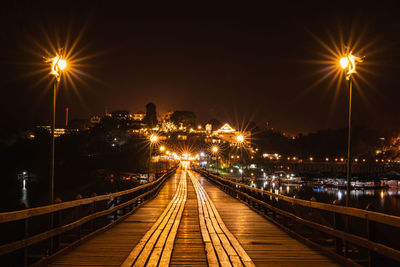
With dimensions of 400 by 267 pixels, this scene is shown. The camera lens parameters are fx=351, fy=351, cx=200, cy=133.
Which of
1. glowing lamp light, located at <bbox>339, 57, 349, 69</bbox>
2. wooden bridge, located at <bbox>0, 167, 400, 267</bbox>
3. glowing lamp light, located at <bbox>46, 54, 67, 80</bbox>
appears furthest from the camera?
glowing lamp light, located at <bbox>339, 57, 349, 69</bbox>

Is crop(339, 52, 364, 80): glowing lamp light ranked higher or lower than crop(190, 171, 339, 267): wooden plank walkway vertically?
higher

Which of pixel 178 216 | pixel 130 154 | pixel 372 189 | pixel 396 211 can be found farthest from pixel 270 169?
pixel 178 216

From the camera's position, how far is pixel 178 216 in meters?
14.1

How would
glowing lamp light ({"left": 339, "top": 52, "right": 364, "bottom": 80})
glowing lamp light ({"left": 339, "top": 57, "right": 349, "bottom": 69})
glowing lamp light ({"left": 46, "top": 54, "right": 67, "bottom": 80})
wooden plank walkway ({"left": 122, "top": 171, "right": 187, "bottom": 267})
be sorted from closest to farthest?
wooden plank walkway ({"left": 122, "top": 171, "right": 187, "bottom": 267}), glowing lamp light ({"left": 46, "top": 54, "right": 67, "bottom": 80}), glowing lamp light ({"left": 339, "top": 52, "right": 364, "bottom": 80}), glowing lamp light ({"left": 339, "top": 57, "right": 349, "bottom": 69})

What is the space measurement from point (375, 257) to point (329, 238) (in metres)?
6.88

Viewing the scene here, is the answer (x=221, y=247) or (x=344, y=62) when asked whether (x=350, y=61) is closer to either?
(x=344, y=62)

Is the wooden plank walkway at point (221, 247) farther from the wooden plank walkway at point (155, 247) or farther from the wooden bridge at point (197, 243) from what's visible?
the wooden plank walkway at point (155, 247)

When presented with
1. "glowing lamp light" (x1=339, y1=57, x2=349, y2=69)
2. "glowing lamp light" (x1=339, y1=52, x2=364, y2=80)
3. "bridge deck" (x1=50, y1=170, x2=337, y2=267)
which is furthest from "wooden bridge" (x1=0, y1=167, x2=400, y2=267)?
"glowing lamp light" (x1=339, y1=57, x2=349, y2=69)

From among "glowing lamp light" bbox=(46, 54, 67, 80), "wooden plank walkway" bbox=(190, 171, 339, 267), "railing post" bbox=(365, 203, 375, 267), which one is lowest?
"wooden plank walkway" bbox=(190, 171, 339, 267)

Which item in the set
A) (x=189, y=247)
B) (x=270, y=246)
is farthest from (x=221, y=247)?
(x=270, y=246)

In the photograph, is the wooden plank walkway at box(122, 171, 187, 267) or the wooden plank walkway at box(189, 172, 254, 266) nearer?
the wooden plank walkway at box(122, 171, 187, 267)

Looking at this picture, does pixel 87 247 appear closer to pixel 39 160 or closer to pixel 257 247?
pixel 257 247

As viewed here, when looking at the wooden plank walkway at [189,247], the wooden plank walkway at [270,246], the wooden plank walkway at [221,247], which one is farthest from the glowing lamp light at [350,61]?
the wooden plank walkway at [189,247]

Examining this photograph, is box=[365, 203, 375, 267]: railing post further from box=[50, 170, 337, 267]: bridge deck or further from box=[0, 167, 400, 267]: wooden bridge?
box=[50, 170, 337, 267]: bridge deck
